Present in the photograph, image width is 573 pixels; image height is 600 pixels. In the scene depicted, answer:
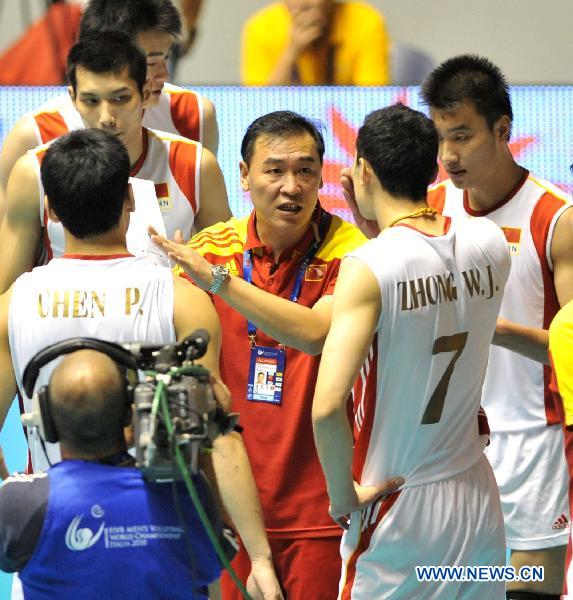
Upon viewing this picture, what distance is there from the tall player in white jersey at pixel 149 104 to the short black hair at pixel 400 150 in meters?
1.91

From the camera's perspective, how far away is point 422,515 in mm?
3922

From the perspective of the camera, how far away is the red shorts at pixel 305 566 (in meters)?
4.34

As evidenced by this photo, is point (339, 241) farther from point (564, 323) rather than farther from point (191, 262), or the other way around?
point (564, 323)

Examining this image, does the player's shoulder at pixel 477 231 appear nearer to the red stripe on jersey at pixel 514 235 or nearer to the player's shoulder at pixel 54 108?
the red stripe on jersey at pixel 514 235

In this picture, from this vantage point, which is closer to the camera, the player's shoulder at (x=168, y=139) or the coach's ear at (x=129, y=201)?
the coach's ear at (x=129, y=201)

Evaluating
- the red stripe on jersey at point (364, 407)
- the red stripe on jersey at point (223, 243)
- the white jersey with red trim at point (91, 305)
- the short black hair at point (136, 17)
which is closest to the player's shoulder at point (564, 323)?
the red stripe on jersey at point (364, 407)

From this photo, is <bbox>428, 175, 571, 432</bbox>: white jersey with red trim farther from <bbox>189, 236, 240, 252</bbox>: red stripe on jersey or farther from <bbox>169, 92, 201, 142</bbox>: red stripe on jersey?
<bbox>169, 92, 201, 142</bbox>: red stripe on jersey

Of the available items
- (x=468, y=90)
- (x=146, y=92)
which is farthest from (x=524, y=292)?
(x=146, y=92)

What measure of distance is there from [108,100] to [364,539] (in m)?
2.03

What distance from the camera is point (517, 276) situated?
16.4 feet

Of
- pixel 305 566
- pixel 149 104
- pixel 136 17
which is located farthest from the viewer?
pixel 136 17

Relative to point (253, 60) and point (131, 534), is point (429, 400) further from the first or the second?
point (253, 60)

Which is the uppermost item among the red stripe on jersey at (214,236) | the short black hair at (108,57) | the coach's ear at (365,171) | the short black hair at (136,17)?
the short black hair at (136,17)

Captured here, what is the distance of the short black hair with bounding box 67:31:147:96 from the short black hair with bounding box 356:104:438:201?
148 cm
